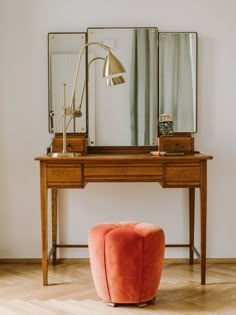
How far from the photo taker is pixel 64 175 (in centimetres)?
306

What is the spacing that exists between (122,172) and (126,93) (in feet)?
2.57

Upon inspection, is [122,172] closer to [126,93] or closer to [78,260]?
[126,93]

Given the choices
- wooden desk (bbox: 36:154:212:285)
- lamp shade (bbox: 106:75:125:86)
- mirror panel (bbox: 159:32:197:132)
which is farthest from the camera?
mirror panel (bbox: 159:32:197:132)

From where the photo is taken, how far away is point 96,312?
2.62 m

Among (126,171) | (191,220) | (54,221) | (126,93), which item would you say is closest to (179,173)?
(126,171)

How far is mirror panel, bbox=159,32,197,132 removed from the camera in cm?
360

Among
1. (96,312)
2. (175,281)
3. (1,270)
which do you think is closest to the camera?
(96,312)

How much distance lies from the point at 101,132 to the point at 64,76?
48cm

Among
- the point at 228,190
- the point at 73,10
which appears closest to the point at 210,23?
the point at 73,10

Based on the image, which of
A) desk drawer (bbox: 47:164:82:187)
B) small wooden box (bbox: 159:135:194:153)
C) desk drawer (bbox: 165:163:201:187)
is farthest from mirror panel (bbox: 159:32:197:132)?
desk drawer (bbox: 47:164:82:187)

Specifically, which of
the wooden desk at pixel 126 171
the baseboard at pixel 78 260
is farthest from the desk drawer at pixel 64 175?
the baseboard at pixel 78 260

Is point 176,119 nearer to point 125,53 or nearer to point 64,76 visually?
point 125,53

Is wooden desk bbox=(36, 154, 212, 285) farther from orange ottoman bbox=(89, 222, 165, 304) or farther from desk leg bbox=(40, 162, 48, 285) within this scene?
orange ottoman bbox=(89, 222, 165, 304)

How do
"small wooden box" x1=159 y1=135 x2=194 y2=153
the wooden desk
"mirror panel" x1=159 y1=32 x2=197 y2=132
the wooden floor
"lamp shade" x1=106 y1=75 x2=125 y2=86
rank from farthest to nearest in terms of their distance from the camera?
"mirror panel" x1=159 y1=32 x2=197 y2=132 < "small wooden box" x1=159 y1=135 x2=194 y2=153 < "lamp shade" x1=106 y1=75 x2=125 y2=86 < the wooden desk < the wooden floor
